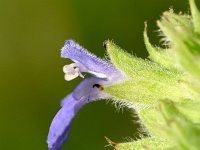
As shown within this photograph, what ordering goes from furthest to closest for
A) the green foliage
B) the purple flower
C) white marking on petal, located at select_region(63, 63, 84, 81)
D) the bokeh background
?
the bokeh background → white marking on petal, located at select_region(63, 63, 84, 81) → the purple flower → the green foliage

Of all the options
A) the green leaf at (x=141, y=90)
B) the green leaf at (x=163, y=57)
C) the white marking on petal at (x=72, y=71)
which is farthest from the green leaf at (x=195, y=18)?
the white marking on petal at (x=72, y=71)

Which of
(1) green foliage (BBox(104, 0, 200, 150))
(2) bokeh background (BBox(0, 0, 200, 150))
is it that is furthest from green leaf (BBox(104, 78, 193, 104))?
(2) bokeh background (BBox(0, 0, 200, 150))

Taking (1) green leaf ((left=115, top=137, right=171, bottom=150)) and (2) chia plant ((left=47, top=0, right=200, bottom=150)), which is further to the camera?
(1) green leaf ((left=115, top=137, right=171, bottom=150))

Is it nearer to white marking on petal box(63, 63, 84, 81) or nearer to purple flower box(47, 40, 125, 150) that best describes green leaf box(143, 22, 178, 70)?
purple flower box(47, 40, 125, 150)

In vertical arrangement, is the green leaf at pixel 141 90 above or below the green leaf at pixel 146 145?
above

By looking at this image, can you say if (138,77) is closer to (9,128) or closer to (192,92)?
(192,92)

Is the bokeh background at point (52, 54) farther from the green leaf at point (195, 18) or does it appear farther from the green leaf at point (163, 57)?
the green leaf at point (195, 18)
